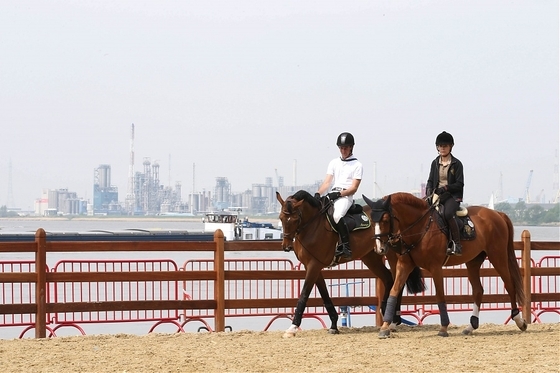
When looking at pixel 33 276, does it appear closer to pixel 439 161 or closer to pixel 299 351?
pixel 299 351

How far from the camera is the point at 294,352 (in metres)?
9.51

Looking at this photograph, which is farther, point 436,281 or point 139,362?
point 436,281

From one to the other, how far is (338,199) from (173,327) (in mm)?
14478

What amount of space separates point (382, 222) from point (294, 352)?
199 centimetres

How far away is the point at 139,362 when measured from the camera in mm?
8891

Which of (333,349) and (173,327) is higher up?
(333,349)

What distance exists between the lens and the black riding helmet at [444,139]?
11195 mm

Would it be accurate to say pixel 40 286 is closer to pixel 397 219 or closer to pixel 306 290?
pixel 306 290

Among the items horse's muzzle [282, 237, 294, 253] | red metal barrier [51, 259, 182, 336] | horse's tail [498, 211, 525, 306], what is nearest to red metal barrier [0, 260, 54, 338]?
red metal barrier [51, 259, 182, 336]

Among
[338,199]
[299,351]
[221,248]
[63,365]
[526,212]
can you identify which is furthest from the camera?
[526,212]

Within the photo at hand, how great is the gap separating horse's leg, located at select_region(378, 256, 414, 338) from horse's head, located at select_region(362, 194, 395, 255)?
0.47 m

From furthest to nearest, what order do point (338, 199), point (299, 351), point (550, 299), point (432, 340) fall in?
point (550, 299) → point (338, 199) → point (432, 340) → point (299, 351)

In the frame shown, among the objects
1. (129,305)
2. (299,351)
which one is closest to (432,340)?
(299,351)

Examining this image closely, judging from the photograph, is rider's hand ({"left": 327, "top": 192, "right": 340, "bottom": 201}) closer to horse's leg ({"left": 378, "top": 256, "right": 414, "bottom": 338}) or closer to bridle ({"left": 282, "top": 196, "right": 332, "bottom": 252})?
bridle ({"left": 282, "top": 196, "right": 332, "bottom": 252})
